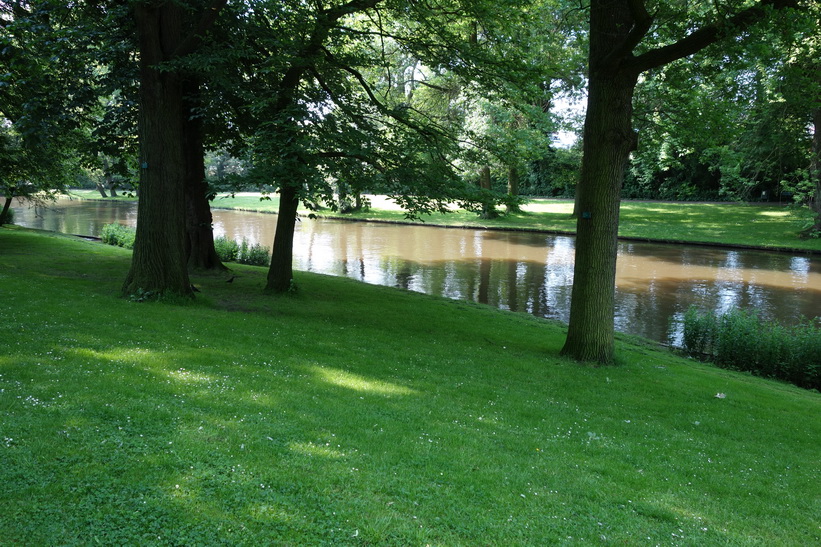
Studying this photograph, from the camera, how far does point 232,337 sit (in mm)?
8797

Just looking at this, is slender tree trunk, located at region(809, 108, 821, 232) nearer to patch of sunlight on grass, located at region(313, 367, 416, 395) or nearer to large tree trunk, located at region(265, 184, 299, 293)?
large tree trunk, located at region(265, 184, 299, 293)

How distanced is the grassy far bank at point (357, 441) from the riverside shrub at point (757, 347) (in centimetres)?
196

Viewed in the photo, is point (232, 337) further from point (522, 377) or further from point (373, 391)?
point (522, 377)

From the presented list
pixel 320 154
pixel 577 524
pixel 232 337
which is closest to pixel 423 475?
pixel 577 524

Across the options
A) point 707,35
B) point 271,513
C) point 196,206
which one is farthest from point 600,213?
point 196,206

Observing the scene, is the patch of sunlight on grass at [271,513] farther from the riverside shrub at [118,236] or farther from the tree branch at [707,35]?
the riverside shrub at [118,236]

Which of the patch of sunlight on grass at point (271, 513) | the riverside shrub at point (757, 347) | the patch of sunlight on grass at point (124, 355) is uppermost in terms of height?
the patch of sunlight on grass at point (124, 355)

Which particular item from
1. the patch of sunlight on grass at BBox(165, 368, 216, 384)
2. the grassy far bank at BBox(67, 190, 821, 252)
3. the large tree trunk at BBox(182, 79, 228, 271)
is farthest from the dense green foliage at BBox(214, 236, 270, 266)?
the patch of sunlight on grass at BBox(165, 368, 216, 384)

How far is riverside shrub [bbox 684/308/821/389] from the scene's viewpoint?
470 inches

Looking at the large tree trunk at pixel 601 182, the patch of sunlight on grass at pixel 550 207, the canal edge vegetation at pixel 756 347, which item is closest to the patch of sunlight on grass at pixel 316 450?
the large tree trunk at pixel 601 182

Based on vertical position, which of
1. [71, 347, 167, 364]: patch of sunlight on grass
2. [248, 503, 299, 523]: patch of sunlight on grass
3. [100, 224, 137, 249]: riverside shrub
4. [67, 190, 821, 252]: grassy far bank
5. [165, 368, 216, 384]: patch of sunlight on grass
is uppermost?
[67, 190, 821, 252]: grassy far bank

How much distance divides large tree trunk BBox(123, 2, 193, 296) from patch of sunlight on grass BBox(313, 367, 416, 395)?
17.2 feet

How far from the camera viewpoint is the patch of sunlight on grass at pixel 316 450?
15.3ft

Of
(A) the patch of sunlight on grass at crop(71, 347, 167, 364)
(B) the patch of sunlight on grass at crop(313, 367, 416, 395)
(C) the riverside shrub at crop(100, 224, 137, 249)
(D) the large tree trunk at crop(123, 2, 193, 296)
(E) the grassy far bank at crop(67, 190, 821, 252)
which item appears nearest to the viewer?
(A) the patch of sunlight on grass at crop(71, 347, 167, 364)
